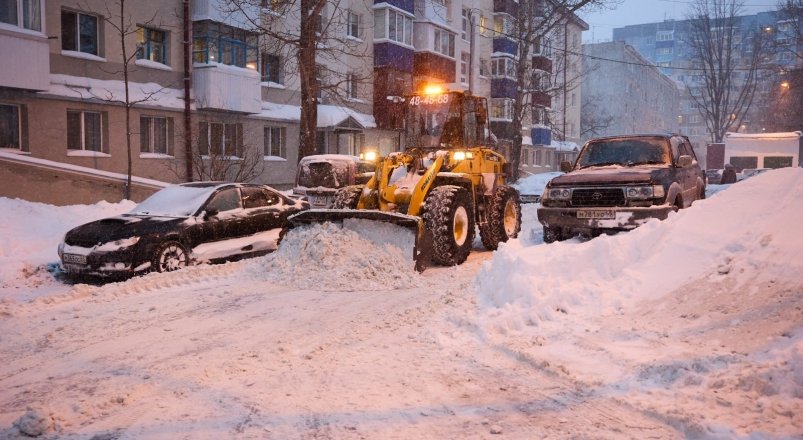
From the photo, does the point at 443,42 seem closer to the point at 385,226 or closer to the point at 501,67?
the point at 501,67

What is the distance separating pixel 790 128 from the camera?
51250 mm

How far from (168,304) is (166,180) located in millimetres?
14288

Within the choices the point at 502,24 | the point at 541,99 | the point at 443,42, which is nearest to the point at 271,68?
the point at 443,42

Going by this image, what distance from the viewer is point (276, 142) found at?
25.1 m

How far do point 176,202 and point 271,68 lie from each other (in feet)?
53.1

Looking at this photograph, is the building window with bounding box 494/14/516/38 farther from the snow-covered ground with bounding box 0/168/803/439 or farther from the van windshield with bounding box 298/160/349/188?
the snow-covered ground with bounding box 0/168/803/439

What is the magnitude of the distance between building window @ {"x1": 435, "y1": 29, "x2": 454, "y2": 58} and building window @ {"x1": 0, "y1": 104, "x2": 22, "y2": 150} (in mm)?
22653

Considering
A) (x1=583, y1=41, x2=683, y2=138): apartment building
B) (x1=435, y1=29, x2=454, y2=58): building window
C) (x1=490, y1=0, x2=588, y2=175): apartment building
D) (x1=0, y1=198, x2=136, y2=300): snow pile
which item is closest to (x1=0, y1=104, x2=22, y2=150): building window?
(x1=0, y1=198, x2=136, y2=300): snow pile

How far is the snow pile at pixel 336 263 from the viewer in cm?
821

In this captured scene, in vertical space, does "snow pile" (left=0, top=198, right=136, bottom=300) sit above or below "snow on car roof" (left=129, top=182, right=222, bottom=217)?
below

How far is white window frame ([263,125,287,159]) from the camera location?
24.6 meters

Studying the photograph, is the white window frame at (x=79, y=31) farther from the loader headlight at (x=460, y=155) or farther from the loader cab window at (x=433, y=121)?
the loader headlight at (x=460, y=155)

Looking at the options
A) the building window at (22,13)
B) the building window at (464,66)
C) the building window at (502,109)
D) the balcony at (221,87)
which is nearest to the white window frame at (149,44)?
the balcony at (221,87)

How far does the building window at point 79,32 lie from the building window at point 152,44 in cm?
137
